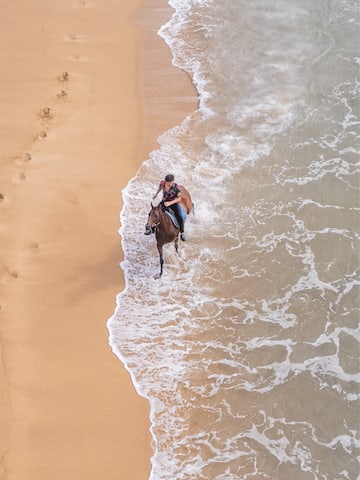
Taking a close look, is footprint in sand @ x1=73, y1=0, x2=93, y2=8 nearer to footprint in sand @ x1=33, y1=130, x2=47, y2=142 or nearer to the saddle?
footprint in sand @ x1=33, y1=130, x2=47, y2=142

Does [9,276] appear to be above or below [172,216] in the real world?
below

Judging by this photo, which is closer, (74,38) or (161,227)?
(161,227)

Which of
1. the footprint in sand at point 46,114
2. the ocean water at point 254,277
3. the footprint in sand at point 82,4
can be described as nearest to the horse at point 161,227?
the ocean water at point 254,277

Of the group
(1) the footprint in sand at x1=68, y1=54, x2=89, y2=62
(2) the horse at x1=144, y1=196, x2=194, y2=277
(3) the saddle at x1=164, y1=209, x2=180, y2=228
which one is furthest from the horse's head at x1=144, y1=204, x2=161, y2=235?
(1) the footprint in sand at x1=68, y1=54, x2=89, y2=62

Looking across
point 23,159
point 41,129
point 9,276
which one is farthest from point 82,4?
point 9,276

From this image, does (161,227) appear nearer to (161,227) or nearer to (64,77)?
(161,227)

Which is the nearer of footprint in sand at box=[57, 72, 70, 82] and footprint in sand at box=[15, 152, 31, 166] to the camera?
footprint in sand at box=[15, 152, 31, 166]

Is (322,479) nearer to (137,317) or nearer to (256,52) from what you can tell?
(137,317)
